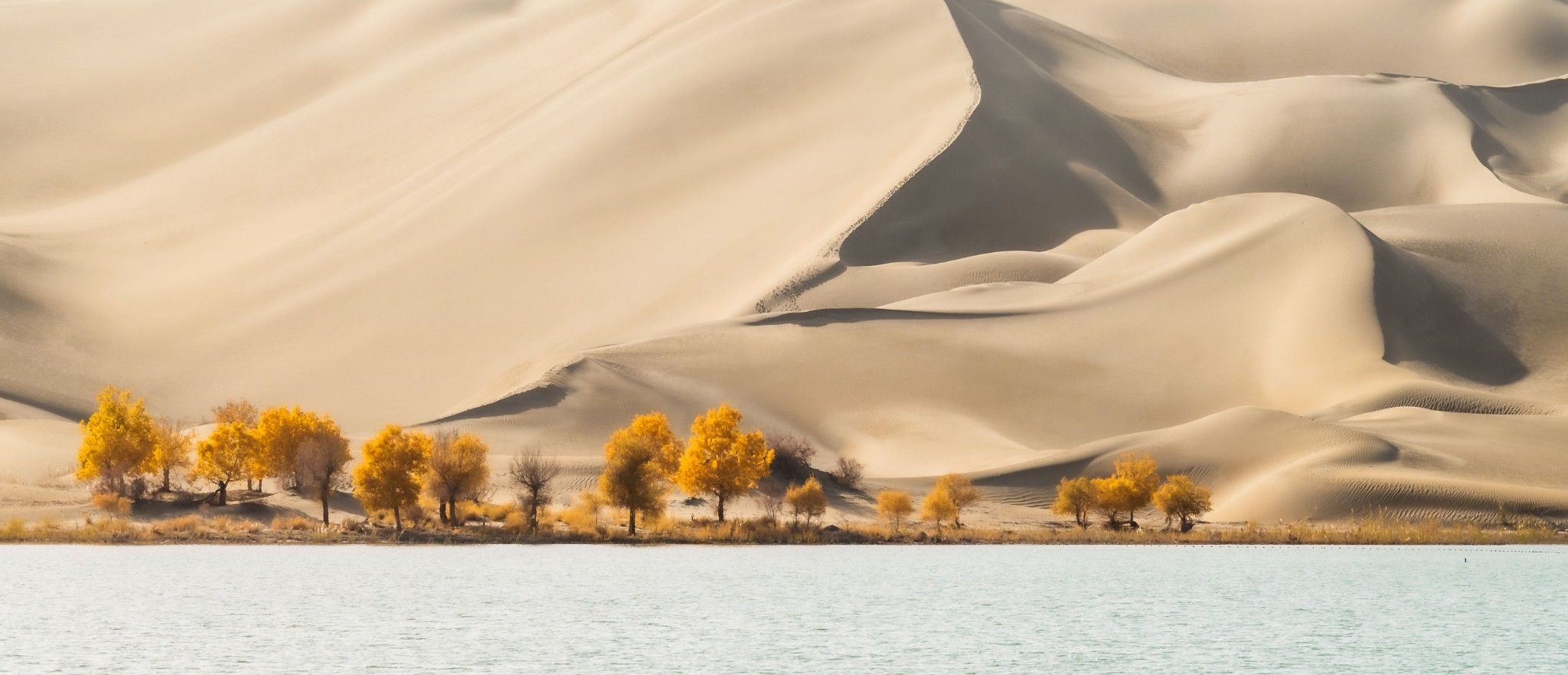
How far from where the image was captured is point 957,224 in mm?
122062

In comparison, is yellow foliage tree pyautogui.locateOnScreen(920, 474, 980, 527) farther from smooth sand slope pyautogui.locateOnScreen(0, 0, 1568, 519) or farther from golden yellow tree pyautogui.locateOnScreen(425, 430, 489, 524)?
golden yellow tree pyautogui.locateOnScreen(425, 430, 489, 524)

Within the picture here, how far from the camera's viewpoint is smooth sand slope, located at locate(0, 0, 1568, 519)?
299 feet

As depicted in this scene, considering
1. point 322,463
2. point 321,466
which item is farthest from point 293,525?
point 322,463

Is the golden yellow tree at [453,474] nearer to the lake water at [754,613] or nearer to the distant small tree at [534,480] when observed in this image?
the distant small tree at [534,480]

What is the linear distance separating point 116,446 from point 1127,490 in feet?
120

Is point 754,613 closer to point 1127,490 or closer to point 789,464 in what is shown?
point 1127,490

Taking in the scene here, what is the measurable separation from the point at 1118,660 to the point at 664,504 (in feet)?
108

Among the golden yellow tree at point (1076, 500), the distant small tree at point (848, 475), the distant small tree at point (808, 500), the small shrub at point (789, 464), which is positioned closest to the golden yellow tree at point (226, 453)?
the distant small tree at point (808, 500)

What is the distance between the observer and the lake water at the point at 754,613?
103 feet

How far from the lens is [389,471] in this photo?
2363 inches

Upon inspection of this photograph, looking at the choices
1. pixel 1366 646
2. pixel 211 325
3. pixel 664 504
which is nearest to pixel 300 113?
pixel 211 325

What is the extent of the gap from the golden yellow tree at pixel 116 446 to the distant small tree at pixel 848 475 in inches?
1064

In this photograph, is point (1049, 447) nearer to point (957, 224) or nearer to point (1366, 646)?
point (957, 224)

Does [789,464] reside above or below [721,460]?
above
